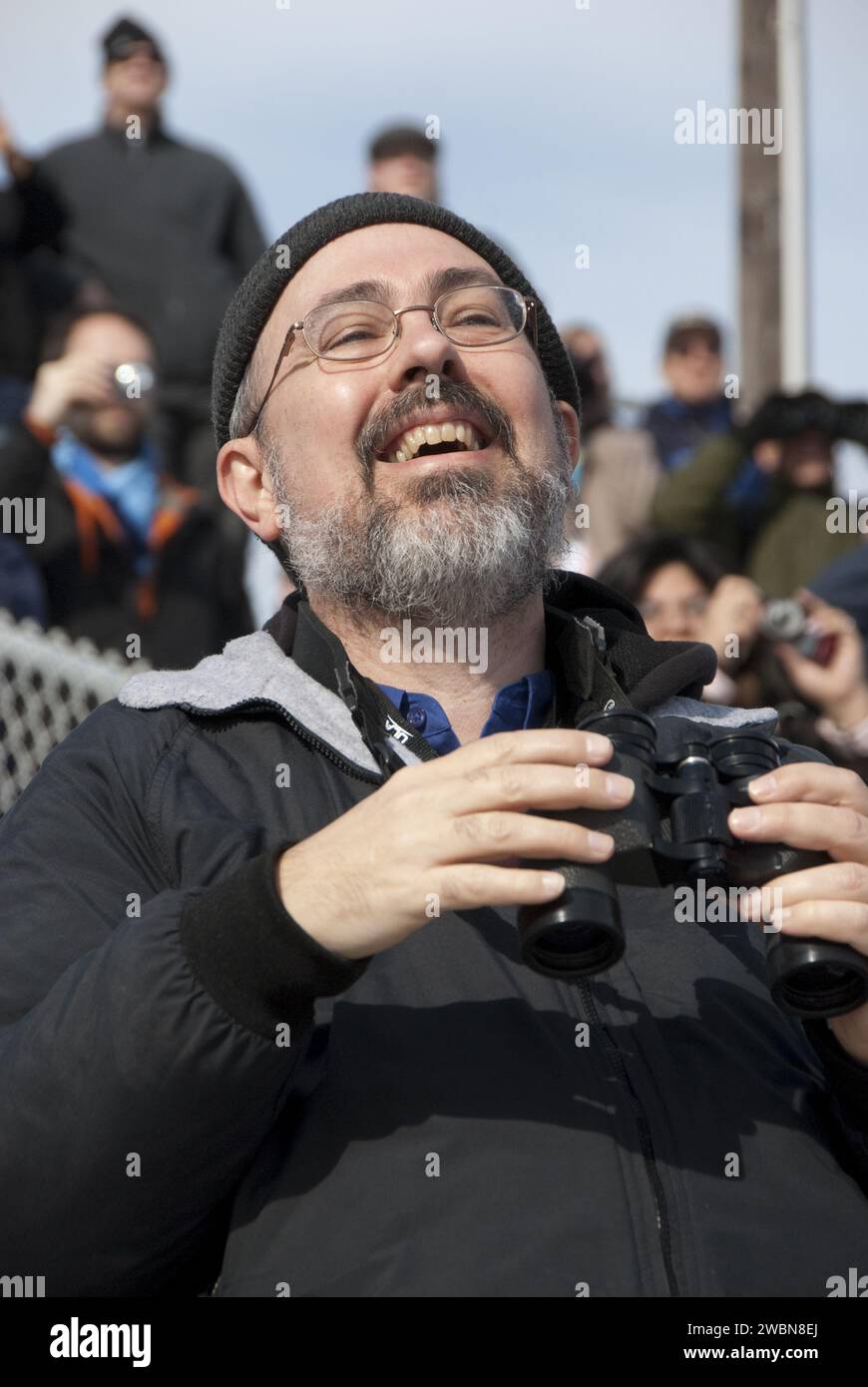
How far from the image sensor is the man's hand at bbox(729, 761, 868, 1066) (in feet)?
7.84

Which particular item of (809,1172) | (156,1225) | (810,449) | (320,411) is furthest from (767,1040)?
(810,449)

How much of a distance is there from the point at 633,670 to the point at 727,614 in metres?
3.03

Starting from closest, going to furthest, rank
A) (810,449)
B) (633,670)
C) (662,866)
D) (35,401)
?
1. (662,866)
2. (633,670)
3. (35,401)
4. (810,449)


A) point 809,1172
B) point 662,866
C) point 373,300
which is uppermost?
point 373,300

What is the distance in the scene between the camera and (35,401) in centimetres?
667

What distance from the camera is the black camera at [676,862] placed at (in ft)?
7.53

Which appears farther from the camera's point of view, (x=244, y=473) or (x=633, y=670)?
(x=244, y=473)

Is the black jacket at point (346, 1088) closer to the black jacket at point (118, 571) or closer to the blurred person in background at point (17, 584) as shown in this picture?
the blurred person in background at point (17, 584)

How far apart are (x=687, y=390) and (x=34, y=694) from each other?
4.23 m

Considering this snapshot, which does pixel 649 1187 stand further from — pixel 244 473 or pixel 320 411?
pixel 244 473

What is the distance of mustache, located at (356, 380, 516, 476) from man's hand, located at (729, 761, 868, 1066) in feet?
3.67

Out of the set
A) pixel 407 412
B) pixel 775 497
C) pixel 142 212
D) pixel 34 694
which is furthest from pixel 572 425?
pixel 142 212

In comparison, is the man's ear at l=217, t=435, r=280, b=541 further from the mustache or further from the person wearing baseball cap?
the mustache

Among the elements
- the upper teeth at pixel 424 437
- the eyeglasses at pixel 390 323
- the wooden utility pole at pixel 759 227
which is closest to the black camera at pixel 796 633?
the eyeglasses at pixel 390 323
